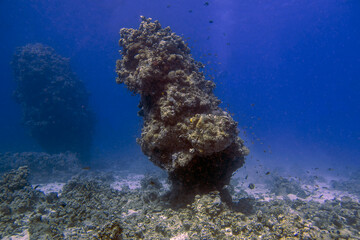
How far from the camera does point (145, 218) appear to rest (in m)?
6.93

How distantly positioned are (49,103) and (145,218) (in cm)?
2717

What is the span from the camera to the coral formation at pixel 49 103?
2617 cm

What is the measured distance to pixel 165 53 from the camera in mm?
8922

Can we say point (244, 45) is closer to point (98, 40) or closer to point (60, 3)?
point (98, 40)

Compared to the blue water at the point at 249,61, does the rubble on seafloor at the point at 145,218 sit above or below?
below

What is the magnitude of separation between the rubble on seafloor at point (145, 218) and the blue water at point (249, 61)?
13.1 metres

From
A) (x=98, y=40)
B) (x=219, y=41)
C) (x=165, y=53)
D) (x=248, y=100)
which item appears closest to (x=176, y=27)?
(x=219, y=41)

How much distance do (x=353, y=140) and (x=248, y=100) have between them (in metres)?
78.7

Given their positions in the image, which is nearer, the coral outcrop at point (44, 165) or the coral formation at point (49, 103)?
the coral outcrop at point (44, 165)

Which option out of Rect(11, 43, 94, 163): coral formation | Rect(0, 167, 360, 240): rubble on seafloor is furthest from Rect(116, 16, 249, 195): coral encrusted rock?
Rect(11, 43, 94, 163): coral formation

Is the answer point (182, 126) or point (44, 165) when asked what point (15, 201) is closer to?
point (182, 126)

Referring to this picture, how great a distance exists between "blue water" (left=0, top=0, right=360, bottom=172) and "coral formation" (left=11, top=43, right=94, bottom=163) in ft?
13.5

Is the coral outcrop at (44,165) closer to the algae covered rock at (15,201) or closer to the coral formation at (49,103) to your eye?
the coral formation at (49,103)

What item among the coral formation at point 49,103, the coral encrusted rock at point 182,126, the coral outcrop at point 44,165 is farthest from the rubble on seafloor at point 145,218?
the coral formation at point 49,103
